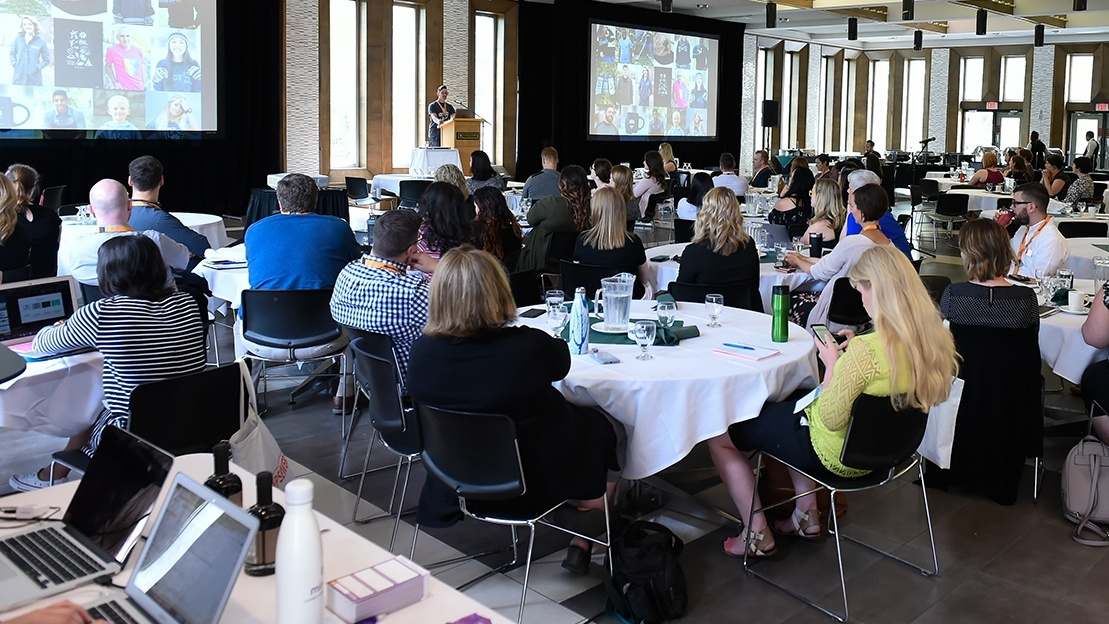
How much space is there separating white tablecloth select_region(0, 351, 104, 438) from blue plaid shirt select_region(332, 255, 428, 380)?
0.98 meters

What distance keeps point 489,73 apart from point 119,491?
1542cm

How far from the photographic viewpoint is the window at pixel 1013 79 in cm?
2503

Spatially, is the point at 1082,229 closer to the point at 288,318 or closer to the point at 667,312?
the point at 667,312

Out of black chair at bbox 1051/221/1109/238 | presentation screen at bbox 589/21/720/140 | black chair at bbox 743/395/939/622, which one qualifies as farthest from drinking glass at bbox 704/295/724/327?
presentation screen at bbox 589/21/720/140

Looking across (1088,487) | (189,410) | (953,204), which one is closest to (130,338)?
(189,410)

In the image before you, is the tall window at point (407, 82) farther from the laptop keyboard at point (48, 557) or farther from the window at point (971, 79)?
the window at point (971, 79)

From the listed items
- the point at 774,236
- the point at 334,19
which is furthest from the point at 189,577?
the point at 334,19

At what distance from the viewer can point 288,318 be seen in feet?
16.5

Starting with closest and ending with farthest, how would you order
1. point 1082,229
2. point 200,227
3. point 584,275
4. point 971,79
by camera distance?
point 584,275 < point 200,227 < point 1082,229 < point 971,79

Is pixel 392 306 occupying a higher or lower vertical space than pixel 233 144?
lower

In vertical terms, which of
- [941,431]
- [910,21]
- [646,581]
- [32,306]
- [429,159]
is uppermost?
[910,21]

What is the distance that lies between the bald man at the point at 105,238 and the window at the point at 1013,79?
24104 mm

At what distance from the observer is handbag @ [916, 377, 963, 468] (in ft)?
12.2

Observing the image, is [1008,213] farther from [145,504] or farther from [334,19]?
[334,19]
